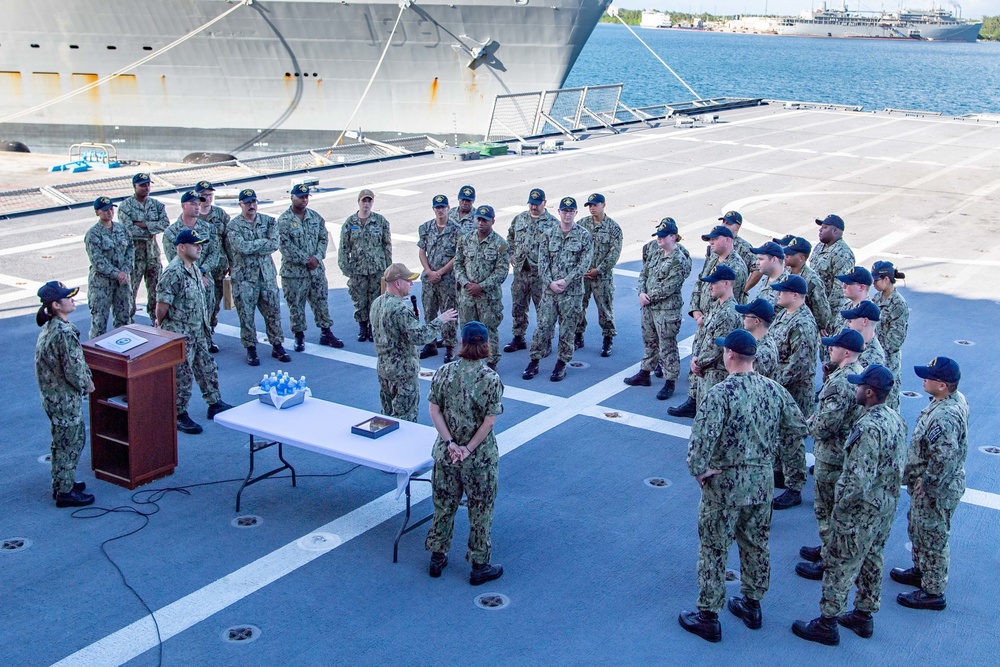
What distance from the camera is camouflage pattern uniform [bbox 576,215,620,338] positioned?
35.9 feet

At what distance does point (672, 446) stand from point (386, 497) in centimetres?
268

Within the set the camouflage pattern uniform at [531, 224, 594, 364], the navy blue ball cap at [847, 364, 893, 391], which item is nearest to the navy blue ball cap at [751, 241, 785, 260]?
the camouflage pattern uniform at [531, 224, 594, 364]

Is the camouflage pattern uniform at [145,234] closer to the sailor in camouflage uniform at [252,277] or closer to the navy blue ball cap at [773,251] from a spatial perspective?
the sailor in camouflage uniform at [252,277]

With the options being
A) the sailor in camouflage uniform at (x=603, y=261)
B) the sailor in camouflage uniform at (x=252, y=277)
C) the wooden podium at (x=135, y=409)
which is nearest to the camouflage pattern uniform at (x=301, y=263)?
the sailor in camouflage uniform at (x=252, y=277)

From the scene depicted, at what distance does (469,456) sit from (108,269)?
6.01 meters

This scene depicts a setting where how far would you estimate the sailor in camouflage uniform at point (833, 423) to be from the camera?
20.4ft

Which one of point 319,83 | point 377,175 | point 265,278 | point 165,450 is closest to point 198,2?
point 319,83

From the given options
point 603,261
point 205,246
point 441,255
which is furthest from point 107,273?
point 603,261

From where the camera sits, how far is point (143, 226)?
11383 mm

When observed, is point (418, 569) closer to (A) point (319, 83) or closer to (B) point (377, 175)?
(B) point (377, 175)

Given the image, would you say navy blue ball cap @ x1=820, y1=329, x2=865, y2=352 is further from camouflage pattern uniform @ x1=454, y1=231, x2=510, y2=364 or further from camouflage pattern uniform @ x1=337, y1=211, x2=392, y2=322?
camouflage pattern uniform @ x1=337, y1=211, x2=392, y2=322

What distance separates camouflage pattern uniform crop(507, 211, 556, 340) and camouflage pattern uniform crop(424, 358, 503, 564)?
4.36 m

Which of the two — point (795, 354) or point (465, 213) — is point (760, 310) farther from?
point (465, 213)

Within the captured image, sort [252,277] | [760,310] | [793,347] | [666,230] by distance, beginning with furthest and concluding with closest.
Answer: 1. [252,277]
2. [666,230]
3. [793,347]
4. [760,310]
